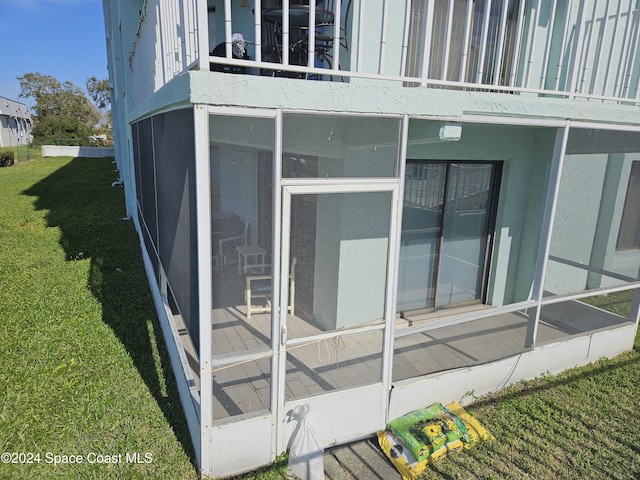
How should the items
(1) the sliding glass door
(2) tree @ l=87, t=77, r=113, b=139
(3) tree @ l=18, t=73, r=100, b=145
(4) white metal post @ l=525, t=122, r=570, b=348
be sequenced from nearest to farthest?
1. (4) white metal post @ l=525, t=122, r=570, b=348
2. (1) the sliding glass door
3. (3) tree @ l=18, t=73, r=100, b=145
4. (2) tree @ l=87, t=77, r=113, b=139

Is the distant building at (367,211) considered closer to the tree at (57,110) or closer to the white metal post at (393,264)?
the white metal post at (393,264)

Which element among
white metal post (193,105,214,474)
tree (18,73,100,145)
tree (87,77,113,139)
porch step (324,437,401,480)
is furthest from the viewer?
tree (87,77,113,139)

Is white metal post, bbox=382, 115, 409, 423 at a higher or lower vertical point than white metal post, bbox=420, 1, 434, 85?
lower

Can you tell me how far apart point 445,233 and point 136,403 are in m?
3.98

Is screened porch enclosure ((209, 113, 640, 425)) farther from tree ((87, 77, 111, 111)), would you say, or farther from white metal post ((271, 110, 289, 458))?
tree ((87, 77, 111, 111))

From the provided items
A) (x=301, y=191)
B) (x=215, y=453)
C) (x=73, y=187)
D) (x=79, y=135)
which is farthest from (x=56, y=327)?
(x=79, y=135)

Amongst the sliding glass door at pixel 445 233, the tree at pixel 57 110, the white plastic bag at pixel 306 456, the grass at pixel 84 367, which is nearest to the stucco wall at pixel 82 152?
the tree at pixel 57 110

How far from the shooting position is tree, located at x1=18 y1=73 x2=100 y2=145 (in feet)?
152

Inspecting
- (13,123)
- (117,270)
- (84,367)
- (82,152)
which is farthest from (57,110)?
(84,367)

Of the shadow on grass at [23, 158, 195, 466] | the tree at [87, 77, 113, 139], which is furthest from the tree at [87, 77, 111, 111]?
the shadow on grass at [23, 158, 195, 466]

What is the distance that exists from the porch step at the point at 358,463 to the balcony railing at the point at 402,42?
284 centimetres

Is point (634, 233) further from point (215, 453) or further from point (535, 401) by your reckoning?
point (215, 453)

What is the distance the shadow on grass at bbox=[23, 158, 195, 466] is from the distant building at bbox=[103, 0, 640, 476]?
27 cm

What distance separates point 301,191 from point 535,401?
312cm
